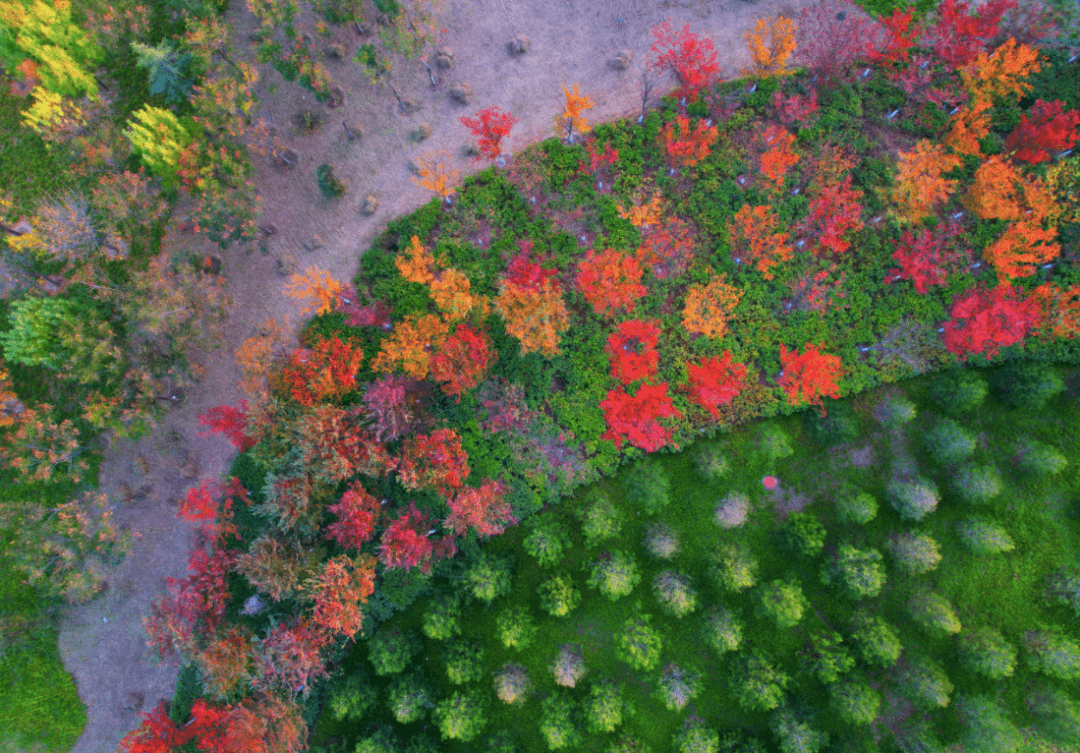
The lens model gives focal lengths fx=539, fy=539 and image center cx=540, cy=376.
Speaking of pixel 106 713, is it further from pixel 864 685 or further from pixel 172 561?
pixel 864 685

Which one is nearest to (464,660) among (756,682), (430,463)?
(430,463)

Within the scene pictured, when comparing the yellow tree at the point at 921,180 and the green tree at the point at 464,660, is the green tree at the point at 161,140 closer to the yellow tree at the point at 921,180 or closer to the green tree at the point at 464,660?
the green tree at the point at 464,660

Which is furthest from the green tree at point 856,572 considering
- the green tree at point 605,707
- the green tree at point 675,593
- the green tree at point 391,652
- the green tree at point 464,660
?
the green tree at point 391,652

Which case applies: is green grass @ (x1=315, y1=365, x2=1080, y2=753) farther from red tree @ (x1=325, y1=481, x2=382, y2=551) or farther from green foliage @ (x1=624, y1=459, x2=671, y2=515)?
red tree @ (x1=325, y1=481, x2=382, y2=551)

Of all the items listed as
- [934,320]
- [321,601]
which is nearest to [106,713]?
[321,601]

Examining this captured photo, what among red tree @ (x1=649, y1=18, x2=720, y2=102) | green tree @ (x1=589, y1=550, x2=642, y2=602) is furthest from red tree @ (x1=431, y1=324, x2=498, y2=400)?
red tree @ (x1=649, y1=18, x2=720, y2=102)

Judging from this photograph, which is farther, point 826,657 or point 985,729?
point 826,657

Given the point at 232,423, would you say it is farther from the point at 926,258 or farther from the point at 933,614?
the point at 926,258
